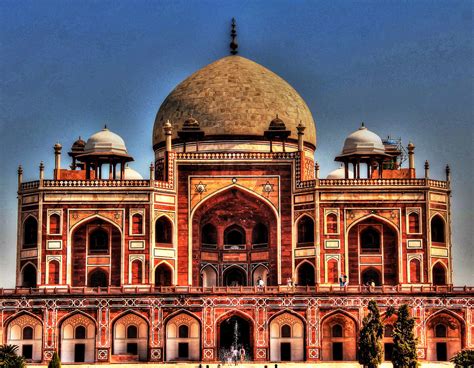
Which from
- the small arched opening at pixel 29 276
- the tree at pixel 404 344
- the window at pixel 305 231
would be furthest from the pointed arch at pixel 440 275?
the small arched opening at pixel 29 276

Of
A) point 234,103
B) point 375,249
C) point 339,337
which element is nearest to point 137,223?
point 234,103

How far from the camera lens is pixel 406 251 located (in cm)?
6338

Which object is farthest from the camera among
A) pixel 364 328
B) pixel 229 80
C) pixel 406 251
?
pixel 229 80

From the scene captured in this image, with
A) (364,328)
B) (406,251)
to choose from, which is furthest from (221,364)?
(406,251)

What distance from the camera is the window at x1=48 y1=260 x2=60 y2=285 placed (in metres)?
62.5

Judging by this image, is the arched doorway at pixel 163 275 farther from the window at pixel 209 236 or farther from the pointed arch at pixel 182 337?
the pointed arch at pixel 182 337

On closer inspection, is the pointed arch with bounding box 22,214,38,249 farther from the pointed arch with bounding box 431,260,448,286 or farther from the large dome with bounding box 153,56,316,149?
the pointed arch with bounding box 431,260,448,286

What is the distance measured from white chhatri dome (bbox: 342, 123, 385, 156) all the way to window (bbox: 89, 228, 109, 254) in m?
12.5

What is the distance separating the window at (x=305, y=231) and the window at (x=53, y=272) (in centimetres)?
1150

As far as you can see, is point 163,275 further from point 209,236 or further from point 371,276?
point 371,276

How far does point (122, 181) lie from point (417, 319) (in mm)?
15323

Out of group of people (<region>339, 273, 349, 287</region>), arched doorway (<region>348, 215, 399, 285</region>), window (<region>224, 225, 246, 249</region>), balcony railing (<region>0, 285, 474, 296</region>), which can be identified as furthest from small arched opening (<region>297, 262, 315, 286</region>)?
window (<region>224, 225, 246, 249</region>)

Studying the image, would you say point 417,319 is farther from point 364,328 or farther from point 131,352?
point 131,352

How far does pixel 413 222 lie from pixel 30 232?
18132 mm
